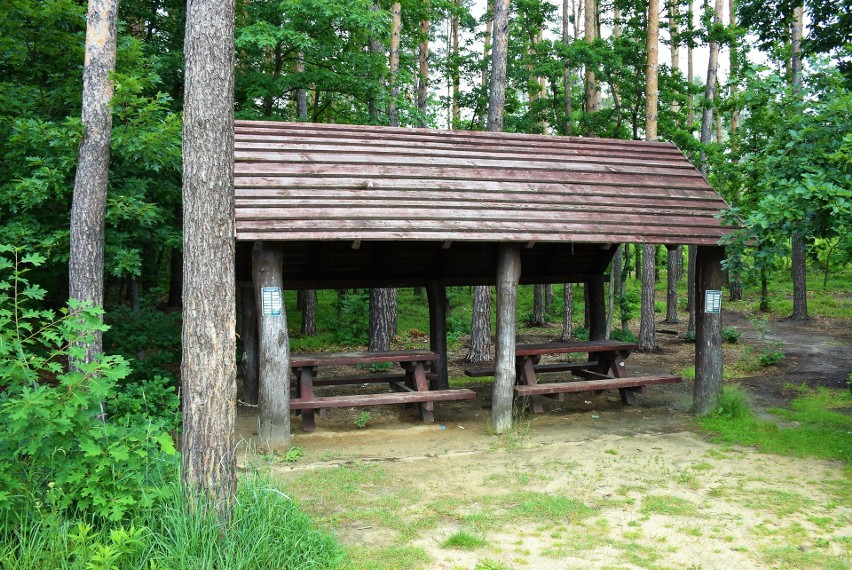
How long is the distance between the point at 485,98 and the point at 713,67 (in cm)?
631

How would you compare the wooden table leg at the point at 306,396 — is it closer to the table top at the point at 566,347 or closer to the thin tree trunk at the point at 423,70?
the table top at the point at 566,347

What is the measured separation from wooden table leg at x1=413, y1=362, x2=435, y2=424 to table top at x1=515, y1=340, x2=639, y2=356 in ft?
4.53

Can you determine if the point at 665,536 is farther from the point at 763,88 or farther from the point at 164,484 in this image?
the point at 763,88

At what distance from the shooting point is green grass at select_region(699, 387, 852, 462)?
27.2ft

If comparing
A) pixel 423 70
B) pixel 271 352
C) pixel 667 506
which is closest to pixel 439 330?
pixel 271 352

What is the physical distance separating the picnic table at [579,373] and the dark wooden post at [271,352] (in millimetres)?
3168

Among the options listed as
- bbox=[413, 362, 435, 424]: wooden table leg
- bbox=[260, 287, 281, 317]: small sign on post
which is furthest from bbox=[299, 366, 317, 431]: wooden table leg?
bbox=[413, 362, 435, 424]: wooden table leg

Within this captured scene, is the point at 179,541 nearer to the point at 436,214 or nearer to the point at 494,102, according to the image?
the point at 436,214

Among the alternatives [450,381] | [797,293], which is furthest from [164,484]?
[797,293]

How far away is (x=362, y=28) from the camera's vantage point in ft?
46.9

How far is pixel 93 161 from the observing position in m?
8.65

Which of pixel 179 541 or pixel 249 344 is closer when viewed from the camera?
pixel 179 541

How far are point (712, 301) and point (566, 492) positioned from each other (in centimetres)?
441

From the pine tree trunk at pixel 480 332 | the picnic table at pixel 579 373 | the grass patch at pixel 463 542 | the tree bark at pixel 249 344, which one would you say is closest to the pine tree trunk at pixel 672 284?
the pine tree trunk at pixel 480 332
